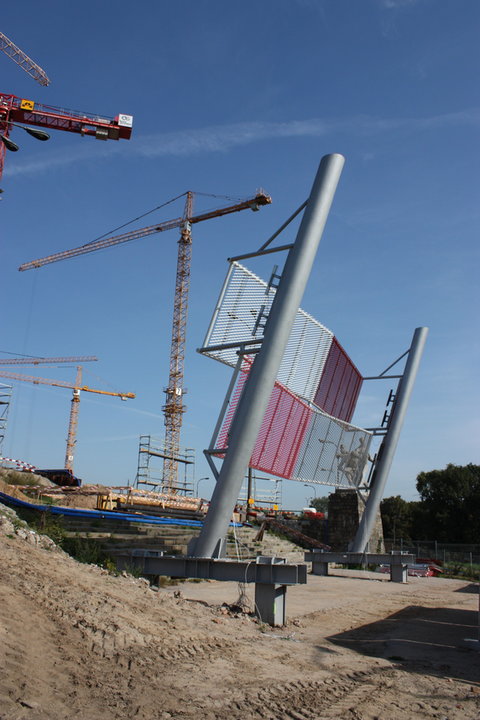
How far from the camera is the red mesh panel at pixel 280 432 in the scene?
50.6 feet

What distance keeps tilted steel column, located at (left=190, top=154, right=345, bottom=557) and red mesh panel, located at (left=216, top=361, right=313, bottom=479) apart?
87.2 inches

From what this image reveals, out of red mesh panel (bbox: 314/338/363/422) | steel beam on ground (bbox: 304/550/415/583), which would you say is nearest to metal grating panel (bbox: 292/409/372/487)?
red mesh panel (bbox: 314/338/363/422)

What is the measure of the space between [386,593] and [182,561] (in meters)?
9.06

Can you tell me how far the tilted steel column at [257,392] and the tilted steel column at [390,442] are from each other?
40.8 feet

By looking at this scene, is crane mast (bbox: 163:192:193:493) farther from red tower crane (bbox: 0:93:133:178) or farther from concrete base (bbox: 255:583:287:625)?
concrete base (bbox: 255:583:287:625)

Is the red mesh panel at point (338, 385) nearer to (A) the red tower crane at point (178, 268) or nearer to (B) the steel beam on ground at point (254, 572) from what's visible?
(B) the steel beam on ground at point (254, 572)

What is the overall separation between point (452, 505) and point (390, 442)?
136 feet

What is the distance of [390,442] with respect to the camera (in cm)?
2325

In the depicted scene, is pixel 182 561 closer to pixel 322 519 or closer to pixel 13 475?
pixel 13 475

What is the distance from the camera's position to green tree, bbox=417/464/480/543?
57.5m

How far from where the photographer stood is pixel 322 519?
3419 centimetres

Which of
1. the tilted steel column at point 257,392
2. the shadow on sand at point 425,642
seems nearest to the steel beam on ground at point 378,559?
the shadow on sand at point 425,642

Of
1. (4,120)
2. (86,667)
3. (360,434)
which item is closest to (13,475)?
(360,434)

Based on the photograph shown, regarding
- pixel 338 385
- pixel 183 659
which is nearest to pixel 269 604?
pixel 183 659
